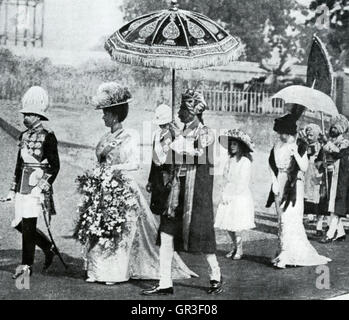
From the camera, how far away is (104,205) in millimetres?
6230

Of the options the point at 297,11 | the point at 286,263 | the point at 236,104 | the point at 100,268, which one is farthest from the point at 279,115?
the point at 100,268

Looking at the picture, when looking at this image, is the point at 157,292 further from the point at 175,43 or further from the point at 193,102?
the point at 175,43

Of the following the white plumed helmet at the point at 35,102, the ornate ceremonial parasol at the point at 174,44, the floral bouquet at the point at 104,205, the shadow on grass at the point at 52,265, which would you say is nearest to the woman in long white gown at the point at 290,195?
the ornate ceremonial parasol at the point at 174,44

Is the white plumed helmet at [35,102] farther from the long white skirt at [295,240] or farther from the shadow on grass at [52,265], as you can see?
the long white skirt at [295,240]

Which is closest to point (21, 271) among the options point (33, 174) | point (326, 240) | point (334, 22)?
point (33, 174)

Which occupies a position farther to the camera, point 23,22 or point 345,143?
point 345,143

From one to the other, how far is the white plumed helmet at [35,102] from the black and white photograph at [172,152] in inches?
0.6

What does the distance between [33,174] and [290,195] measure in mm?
2643

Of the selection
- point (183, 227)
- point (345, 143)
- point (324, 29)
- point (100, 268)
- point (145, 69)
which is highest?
point (324, 29)

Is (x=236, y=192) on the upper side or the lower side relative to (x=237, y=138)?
lower

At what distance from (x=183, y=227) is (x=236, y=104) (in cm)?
264

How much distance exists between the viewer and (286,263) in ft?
23.3

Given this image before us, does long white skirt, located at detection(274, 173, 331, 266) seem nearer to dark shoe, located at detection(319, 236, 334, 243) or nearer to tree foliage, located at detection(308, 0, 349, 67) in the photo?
dark shoe, located at detection(319, 236, 334, 243)

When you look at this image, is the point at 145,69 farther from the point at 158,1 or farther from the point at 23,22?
the point at 23,22
